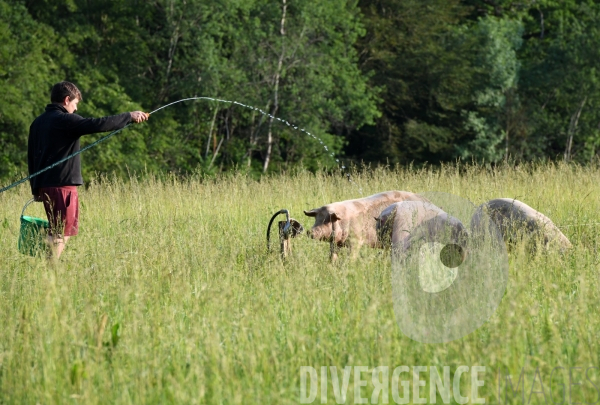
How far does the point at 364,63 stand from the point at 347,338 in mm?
30937

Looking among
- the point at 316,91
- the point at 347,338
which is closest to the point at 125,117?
the point at 347,338

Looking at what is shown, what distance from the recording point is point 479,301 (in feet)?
15.4

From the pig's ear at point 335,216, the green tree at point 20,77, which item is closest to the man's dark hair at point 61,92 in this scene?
the pig's ear at point 335,216

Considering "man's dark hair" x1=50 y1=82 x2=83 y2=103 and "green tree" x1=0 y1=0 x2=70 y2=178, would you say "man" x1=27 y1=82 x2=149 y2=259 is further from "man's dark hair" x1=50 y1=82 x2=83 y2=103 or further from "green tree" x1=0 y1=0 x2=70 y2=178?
"green tree" x1=0 y1=0 x2=70 y2=178

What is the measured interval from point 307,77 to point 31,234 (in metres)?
22.3

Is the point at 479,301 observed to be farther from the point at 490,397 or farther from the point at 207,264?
the point at 207,264

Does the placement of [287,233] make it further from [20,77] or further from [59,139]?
[20,77]

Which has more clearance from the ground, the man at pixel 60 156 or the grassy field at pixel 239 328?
the man at pixel 60 156

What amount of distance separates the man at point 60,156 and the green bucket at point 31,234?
0.15 m

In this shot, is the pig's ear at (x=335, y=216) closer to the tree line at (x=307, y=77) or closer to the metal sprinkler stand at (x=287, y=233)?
the metal sprinkler stand at (x=287, y=233)

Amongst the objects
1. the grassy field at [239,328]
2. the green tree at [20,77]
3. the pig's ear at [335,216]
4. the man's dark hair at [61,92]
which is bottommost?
the grassy field at [239,328]

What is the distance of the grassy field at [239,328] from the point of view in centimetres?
368

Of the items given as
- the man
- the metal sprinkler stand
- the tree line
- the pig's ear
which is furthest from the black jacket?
the tree line

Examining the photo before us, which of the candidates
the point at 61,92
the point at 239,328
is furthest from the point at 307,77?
the point at 239,328
